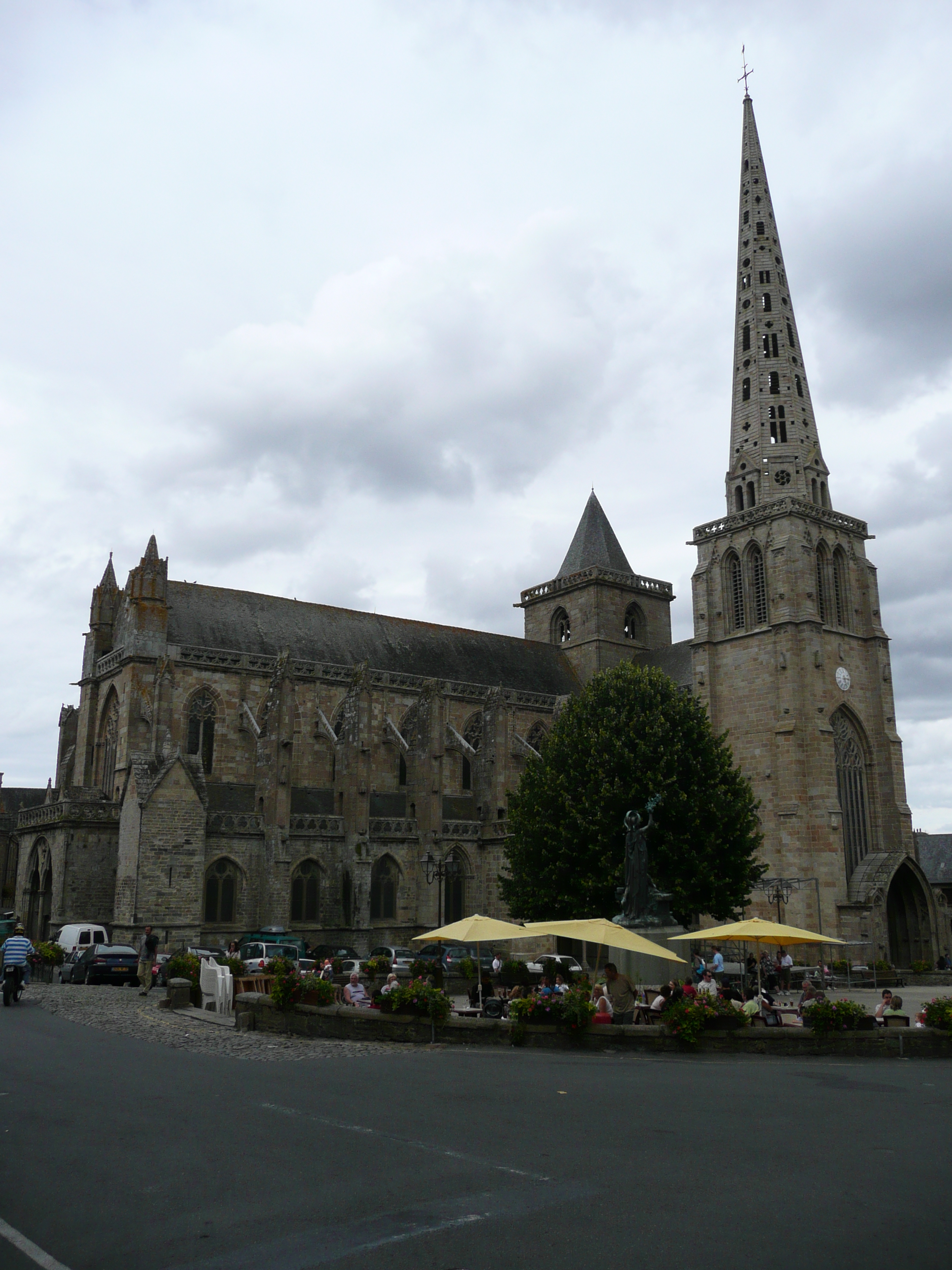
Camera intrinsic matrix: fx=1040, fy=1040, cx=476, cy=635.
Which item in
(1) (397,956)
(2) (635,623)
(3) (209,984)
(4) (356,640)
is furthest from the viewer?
(2) (635,623)

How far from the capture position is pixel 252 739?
154 ft

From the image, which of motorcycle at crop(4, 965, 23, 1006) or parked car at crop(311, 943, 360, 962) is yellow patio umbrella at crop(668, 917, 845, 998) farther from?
parked car at crop(311, 943, 360, 962)

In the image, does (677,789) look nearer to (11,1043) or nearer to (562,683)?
(11,1043)

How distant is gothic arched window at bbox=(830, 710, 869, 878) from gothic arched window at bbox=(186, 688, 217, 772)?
2752 cm

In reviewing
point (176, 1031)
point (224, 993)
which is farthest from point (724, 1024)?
point (224, 993)

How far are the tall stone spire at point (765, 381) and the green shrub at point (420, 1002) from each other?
Result: 36.3 m

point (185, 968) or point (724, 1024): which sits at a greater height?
point (185, 968)

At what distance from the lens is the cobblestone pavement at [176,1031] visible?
1634 cm

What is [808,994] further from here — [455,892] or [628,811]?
[455,892]

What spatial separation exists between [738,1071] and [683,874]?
18.7 m

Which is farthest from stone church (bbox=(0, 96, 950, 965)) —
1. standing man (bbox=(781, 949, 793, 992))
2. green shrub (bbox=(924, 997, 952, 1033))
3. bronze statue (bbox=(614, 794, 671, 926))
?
green shrub (bbox=(924, 997, 952, 1033))

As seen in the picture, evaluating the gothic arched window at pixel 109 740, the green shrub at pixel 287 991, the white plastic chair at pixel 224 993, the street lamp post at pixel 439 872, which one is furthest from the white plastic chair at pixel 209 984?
the gothic arched window at pixel 109 740

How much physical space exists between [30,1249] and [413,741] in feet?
135

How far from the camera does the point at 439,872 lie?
42719mm
